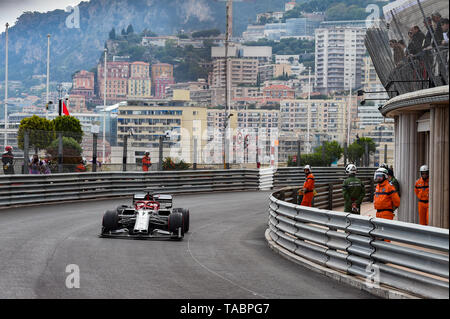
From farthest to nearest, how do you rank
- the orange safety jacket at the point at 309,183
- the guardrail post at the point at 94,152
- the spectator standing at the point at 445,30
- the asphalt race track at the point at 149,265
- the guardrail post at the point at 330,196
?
the guardrail post at the point at 94,152
the guardrail post at the point at 330,196
the orange safety jacket at the point at 309,183
the spectator standing at the point at 445,30
the asphalt race track at the point at 149,265

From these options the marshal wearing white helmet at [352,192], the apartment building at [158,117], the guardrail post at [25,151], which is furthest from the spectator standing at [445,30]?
the apartment building at [158,117]

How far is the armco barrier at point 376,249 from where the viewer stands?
6.45 meters

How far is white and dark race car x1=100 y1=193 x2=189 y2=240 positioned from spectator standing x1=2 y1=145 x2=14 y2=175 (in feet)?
20.9

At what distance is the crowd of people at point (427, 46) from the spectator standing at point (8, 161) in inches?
396

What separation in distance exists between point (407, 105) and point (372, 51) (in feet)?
15.8

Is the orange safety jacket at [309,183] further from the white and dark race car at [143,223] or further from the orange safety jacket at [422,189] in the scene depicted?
the white and dark race car at [143,223]

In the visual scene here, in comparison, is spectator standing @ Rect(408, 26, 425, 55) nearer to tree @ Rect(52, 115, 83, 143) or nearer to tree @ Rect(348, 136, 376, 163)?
tree @ Rect(348, 136, 376, 163)

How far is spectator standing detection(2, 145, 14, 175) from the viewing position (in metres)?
17.6

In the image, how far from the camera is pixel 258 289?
24.0ft

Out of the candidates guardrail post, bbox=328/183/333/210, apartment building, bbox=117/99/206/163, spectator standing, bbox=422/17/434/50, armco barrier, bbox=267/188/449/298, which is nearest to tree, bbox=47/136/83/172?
guardrail post, bbox=328/183/333/210

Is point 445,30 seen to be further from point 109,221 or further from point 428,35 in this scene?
point 109,221

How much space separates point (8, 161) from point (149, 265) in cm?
1020
